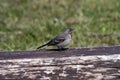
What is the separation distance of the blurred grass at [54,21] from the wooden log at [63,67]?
287 cm

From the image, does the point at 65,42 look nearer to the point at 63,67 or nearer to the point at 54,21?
the point at 63,67

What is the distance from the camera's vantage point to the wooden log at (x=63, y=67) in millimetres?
3295

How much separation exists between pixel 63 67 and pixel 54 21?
436cm

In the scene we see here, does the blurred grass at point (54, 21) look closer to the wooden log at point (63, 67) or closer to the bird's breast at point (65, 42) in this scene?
the bird's breast at point (65, 42)

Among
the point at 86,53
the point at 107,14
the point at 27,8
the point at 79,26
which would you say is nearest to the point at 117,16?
the point at 107,14

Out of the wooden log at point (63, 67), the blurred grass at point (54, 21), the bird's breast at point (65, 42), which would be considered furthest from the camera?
the blurred grass at point (54, 21)

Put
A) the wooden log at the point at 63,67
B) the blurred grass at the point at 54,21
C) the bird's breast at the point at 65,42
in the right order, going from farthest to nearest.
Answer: the blurred grass at the point at 54,21
the bird's breast at the point at 65,42
the wooden log at the point at 63,67

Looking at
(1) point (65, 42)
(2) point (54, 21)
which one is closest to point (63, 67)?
(1) point (65, 42)

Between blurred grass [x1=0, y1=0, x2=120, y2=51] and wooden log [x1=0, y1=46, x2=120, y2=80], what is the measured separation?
113 inches

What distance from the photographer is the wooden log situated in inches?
130

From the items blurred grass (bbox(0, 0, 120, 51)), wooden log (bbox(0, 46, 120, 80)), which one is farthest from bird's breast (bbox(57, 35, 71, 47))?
blurred grass (bbox(0, 0, 120, 51))

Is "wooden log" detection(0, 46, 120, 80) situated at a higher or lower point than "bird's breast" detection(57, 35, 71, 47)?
lower

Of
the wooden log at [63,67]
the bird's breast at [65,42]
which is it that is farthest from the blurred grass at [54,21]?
the wooden log at [63,67]

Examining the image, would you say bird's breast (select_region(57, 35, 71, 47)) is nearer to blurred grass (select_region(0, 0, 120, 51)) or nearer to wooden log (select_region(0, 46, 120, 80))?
wooden log (select_region(0, 46, 120, 80))
